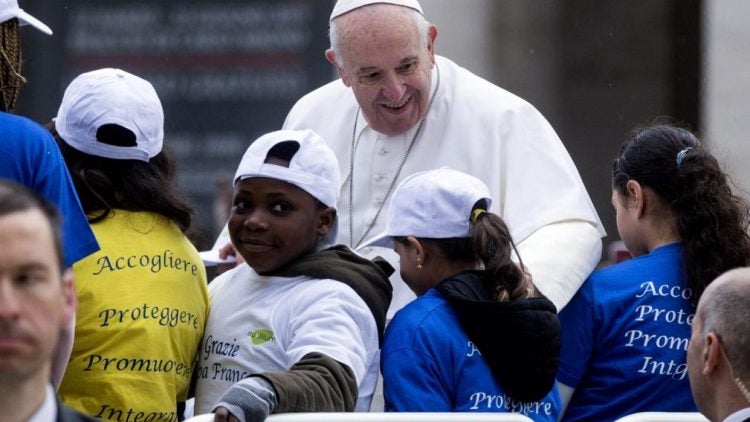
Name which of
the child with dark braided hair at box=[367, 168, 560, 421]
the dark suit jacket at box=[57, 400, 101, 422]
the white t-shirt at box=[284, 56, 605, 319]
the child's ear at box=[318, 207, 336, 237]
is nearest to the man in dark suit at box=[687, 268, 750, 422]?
the child with dark braided hair at box=[367, 168, 560, 421]

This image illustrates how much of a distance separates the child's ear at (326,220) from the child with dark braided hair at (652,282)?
0.68 metres

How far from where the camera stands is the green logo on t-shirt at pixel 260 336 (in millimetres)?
3770

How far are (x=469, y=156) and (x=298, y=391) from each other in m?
1.54

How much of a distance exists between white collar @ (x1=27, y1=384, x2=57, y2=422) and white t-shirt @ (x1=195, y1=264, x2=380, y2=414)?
116cm

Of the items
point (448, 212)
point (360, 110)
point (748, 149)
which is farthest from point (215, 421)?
point (748, 149)

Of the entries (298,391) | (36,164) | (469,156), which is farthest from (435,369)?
(469,156)

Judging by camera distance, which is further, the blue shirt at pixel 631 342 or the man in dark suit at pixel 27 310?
the blue shirt at pixel 631 342

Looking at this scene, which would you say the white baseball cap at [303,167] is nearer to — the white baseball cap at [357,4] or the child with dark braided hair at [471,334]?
the child with dark braided hair at [471,334]

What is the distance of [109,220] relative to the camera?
3.78 m

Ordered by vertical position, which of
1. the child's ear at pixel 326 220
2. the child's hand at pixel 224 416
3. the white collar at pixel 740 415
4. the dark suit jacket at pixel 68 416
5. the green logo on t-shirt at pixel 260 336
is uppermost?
the dark suit jacket at pixel 68 416

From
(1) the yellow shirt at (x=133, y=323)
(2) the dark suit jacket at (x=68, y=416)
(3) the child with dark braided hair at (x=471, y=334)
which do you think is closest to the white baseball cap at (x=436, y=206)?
(3) the child with dark braided hair at (x=471, y=334)

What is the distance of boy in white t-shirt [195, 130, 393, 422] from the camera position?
370cm

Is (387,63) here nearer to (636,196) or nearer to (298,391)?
(636,196)

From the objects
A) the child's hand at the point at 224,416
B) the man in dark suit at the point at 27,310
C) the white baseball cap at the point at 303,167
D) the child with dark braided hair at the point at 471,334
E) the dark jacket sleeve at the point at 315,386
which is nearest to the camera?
the man in dark suit at the point at 27,310
